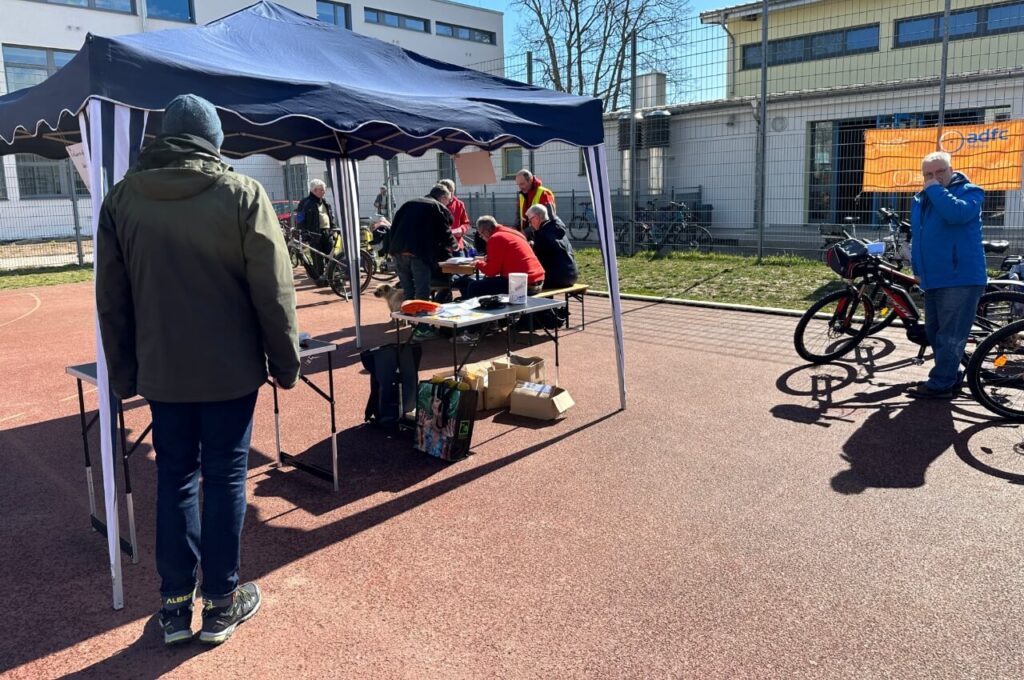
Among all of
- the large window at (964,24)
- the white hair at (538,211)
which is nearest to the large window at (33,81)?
the white hair at (538,211)

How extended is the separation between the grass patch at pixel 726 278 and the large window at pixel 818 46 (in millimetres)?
10775

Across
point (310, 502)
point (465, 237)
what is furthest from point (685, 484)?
point (465, 237)

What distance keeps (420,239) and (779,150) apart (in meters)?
9.06

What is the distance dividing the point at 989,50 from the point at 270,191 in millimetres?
18863

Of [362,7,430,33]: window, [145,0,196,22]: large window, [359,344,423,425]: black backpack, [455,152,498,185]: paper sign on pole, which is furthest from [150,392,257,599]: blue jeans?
[362,7,430,33]: window

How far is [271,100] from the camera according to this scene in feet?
13.0

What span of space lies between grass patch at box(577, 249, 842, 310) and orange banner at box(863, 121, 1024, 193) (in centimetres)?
159

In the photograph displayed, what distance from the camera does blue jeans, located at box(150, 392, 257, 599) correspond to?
106 inches

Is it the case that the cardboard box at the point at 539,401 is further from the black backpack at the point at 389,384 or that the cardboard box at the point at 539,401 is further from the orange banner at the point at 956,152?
the orange banner at the point at 956,152

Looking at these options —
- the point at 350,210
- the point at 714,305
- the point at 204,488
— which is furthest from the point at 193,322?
the point at 714,305

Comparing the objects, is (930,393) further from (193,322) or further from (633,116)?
(633,116)

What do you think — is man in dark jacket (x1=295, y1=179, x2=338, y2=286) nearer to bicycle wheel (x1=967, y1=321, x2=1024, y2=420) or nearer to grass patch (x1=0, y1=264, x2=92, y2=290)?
grass patch (x1=0, y1=264, x2=92, y2=290)

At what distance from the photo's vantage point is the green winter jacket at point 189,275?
2537 mm

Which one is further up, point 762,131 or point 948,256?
point 762,131
